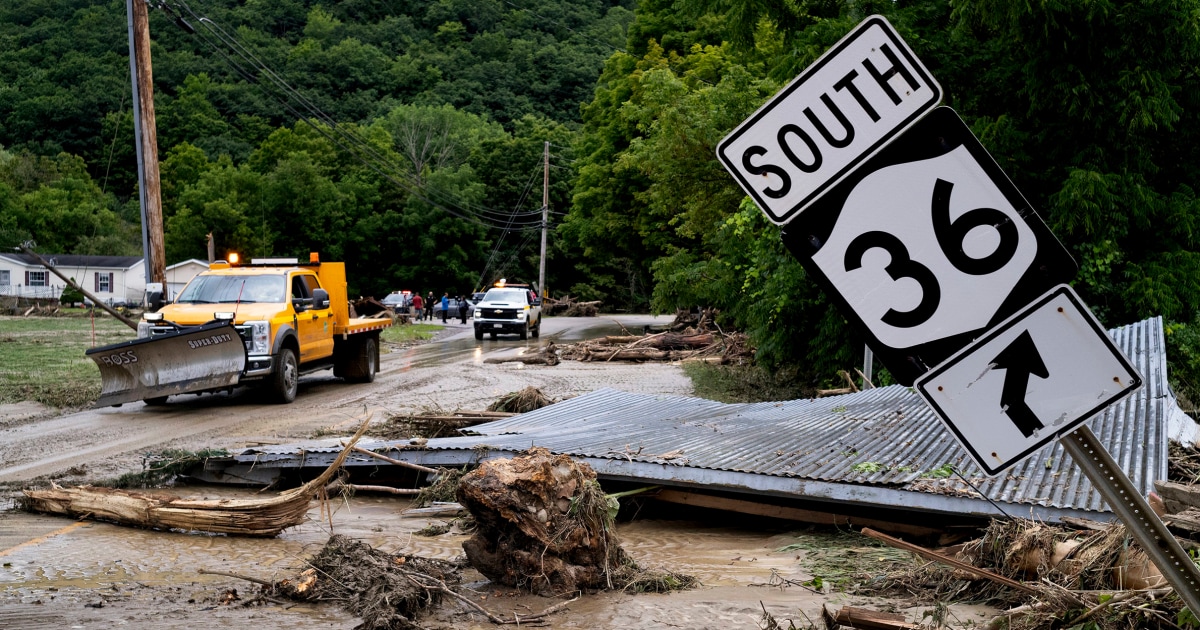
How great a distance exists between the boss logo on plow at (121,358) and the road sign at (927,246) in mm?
14066

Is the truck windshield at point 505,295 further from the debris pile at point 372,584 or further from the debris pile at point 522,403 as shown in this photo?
the debris pile at point 372,584

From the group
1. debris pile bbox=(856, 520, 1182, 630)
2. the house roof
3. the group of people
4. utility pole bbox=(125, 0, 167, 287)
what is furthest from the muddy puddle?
the house roof

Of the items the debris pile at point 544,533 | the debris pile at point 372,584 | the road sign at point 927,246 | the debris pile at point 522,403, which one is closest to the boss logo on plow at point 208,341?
the debris pile at point 522,403

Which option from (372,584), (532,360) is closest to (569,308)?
(532,360)

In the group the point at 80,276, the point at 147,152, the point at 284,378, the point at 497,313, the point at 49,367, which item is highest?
the point at 80,276

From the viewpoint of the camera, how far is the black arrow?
3.03 metres

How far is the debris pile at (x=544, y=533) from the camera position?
6.68 metres

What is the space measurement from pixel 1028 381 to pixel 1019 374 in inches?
1.3

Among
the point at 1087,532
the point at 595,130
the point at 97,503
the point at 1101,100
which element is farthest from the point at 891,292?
the point at 595,130

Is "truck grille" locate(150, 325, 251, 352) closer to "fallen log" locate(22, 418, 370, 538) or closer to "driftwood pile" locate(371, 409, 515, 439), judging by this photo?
"driftwood pile" locate(371, 409, 515, 439)

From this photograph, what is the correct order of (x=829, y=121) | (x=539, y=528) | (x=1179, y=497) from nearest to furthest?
(x=829, y=121) < (x=1179, y=497) < (x=539, y=528)

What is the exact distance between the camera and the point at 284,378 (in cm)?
1675

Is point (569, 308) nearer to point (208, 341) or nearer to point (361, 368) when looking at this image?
point (361, 368)

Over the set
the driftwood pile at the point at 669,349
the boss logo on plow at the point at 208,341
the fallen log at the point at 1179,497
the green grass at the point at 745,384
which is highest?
the boss logo on plow at the point at 208,341
